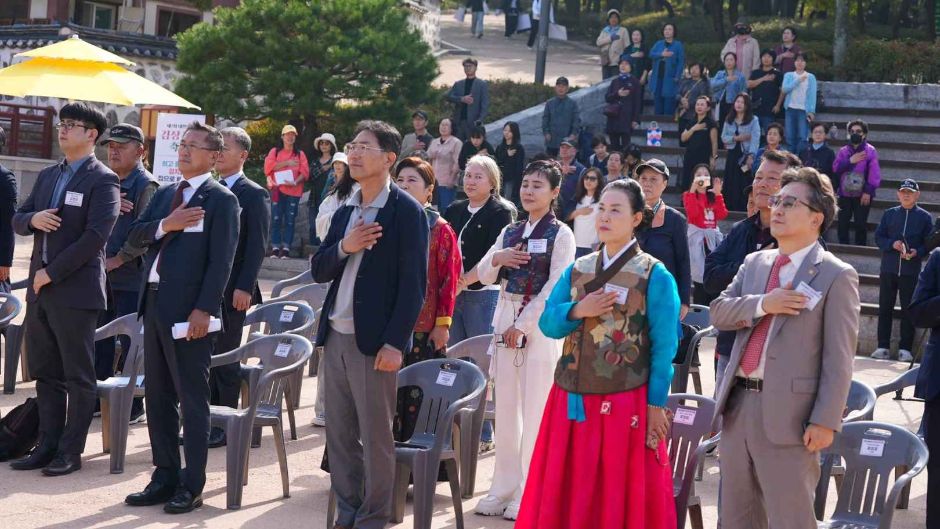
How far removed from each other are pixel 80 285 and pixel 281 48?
38.1ft

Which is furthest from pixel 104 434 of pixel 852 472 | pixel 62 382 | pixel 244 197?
pixel 852 472

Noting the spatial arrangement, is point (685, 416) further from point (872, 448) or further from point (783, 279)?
point (783, 279)

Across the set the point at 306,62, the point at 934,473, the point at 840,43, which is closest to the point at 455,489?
the point at 934,473

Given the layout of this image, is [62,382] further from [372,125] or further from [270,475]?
[372,125]

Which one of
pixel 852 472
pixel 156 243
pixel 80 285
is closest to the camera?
pixel 852 472

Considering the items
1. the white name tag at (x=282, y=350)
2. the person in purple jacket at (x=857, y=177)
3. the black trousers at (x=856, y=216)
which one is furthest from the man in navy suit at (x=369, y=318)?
the black trousers at (x=856, y=216)

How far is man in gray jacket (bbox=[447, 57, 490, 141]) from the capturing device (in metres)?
18.5

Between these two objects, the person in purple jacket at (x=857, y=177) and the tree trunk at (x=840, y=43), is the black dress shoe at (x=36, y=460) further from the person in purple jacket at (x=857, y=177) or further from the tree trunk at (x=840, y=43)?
the tree trunk at (x=840, y=43)

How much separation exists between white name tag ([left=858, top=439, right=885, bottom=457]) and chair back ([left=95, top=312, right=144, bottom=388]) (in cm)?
410

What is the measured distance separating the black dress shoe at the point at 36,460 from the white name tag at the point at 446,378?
7.46 feet

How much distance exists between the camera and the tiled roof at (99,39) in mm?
24312

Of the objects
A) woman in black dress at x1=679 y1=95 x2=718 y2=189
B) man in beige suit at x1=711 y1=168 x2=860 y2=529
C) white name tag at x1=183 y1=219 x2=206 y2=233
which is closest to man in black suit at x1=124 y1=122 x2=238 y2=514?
white name tag at x1=183 y1=219 x2=206 y2=233

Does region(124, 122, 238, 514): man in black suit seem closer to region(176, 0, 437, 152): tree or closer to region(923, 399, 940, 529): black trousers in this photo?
region(923, 399, 940, 529): black trousers

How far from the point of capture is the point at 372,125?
234 inches
